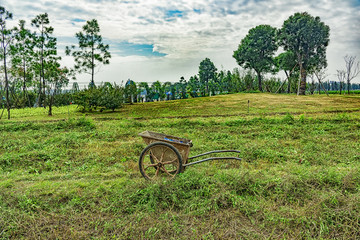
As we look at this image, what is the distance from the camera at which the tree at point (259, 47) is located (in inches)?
1314

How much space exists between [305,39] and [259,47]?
6732 mm

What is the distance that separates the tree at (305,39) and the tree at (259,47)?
3831 mm

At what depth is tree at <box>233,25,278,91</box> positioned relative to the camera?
3338 cm

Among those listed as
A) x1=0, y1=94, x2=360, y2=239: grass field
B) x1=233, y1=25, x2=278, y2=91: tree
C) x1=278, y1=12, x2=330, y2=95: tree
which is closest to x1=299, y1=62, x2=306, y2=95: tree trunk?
x1=278, y1=12, x2=330, y2=95: tree

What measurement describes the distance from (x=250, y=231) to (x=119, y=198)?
6.60 feet

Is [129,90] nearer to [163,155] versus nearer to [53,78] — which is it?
[53,78]

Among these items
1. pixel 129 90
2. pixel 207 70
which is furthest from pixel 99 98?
pixel 207 70

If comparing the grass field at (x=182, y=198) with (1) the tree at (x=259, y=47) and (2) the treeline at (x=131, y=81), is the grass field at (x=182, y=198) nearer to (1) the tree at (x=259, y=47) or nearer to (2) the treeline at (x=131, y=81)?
(2) the treeline at (x=131, y=81)

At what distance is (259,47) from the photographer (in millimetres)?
33469

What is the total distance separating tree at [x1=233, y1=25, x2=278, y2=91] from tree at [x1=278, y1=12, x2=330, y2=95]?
12.6ft

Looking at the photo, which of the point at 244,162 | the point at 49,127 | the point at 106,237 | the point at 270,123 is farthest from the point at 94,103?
the point at 106,237

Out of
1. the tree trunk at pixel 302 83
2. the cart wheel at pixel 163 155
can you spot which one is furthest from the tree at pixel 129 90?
the tree trunk at pixel 302 83

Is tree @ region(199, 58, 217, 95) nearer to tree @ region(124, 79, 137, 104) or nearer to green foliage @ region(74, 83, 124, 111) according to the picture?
tree @ region(124, 79, 137, 104)

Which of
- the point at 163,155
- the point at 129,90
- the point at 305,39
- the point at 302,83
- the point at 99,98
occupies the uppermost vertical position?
the point at 305,39
